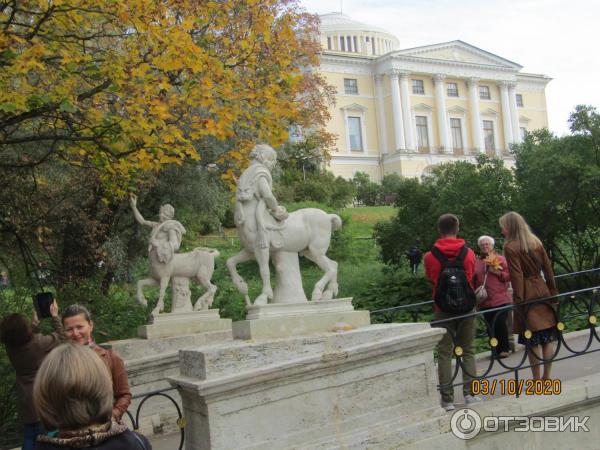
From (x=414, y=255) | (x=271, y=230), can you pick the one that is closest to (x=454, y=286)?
(x=271, y=230)

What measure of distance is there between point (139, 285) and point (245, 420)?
213 inches

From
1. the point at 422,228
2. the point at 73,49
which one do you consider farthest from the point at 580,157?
the point at 73,49

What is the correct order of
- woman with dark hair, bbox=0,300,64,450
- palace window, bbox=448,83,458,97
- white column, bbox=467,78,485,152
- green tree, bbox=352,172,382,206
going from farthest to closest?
white column, bbox=467,78,485,152 → palace window, bbox=448,83,458,97 → green tree, bbox=352,172,382,206 → woman with dark hair, bbox=0,300,64,450

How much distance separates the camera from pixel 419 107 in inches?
2709

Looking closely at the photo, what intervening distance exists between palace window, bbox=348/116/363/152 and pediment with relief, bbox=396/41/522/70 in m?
7.62

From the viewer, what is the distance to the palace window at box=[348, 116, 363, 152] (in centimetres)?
6762

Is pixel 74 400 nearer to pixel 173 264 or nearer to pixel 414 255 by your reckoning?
pixel 173 264

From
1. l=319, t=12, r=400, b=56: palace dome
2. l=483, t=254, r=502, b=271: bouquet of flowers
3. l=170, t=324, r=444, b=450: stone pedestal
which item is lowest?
l=170, t=324, r=444, b=450: stone pedestal

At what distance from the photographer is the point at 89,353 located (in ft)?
9.49

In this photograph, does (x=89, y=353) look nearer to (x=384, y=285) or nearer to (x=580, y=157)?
(x=580, y=157)

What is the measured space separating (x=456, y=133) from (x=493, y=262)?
64.1 meters

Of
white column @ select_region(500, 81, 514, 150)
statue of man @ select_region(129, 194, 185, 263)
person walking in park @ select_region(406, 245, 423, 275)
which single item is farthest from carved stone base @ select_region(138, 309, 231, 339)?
white column @ select_region(500, 81, 514, 150)

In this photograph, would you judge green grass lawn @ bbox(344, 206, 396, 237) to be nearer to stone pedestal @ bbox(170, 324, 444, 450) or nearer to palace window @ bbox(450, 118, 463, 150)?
palace window @ bbox(450, 118, 463, 150)

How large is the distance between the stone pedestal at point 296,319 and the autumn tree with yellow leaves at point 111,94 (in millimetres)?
3815
